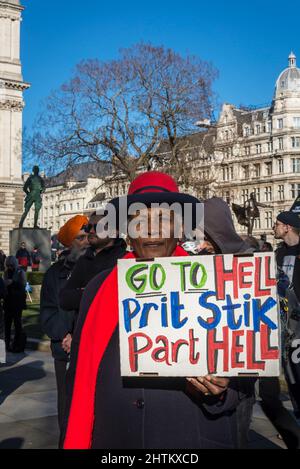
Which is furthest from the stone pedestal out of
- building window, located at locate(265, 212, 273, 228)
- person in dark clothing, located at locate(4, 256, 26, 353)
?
building window, located at locate(265, 212, 273, 228)

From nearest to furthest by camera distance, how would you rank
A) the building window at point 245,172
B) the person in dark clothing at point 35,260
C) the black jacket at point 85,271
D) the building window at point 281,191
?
1. the black jacket at point 85,271
2. the person in dark clothing at point 35,260
3. the building window at point 281,191
4. the building window at point 245,172

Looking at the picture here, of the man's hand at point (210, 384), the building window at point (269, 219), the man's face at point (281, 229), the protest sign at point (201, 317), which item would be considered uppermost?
the building window at point (269, 219)

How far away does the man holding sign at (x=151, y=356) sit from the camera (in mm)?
2236

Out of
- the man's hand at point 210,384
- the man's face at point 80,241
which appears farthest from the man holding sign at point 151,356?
the man's face at point 80,241

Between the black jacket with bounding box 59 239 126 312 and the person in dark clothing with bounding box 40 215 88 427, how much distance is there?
392 mm

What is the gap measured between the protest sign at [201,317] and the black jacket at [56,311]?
2.94 metres

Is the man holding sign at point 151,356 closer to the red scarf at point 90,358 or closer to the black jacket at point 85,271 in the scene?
the red scarf at point 90,358

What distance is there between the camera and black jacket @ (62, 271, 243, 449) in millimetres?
2377

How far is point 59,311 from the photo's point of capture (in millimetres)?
5309

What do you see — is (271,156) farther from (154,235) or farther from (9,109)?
(154,235)

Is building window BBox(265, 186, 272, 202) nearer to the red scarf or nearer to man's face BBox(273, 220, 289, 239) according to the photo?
man's face BBox(273, 220, 289, 239)

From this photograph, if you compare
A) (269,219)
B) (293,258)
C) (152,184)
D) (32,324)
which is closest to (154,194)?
(152,184)

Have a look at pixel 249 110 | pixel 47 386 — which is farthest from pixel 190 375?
pixel 249 110
